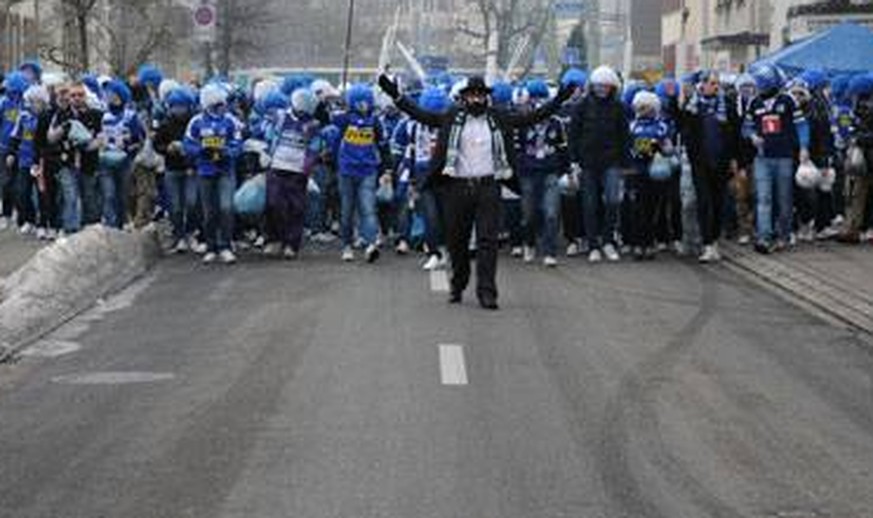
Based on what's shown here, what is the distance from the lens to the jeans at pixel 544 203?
19.4 m

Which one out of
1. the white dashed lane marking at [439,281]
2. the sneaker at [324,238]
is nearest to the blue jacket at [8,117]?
the sneaker at [324,238]

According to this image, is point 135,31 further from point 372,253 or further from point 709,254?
point 709,254

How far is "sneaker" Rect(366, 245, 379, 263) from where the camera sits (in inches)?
769

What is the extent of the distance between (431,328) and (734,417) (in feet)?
12.8

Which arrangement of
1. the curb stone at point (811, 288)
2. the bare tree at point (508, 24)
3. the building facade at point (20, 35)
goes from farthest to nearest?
1. the bare tree at point (508, 24)
2. the building facade at point (20, 35)
3. the curb stone at point (811, 288)

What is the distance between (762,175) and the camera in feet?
66.6

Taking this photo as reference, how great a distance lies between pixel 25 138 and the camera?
73.2 feet

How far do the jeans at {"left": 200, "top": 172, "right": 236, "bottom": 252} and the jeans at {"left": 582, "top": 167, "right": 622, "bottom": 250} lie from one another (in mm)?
3716

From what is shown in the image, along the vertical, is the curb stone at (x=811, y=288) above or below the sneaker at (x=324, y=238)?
above

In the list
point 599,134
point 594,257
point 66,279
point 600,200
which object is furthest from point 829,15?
point 66,279

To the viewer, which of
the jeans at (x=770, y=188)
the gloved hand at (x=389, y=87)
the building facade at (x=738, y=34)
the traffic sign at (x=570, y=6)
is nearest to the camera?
the gloved hand at (x=389, y=87)

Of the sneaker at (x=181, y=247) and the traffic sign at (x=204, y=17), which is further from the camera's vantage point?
the traffic sign at (x=204, y=17)

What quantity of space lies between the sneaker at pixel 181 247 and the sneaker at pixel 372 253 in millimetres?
2368

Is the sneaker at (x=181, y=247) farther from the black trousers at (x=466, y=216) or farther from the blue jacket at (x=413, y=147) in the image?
the black trousers at (x=466, y=216)
